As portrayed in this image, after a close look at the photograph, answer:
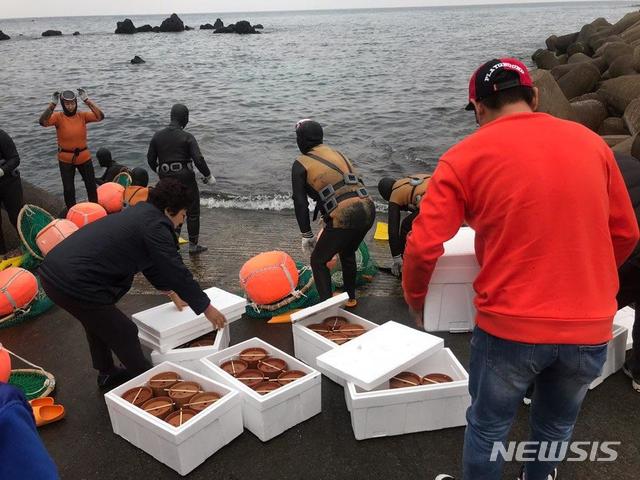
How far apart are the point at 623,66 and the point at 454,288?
672 inches

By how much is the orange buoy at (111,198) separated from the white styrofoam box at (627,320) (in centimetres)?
736

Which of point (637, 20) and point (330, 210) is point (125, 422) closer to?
point (330, 210)

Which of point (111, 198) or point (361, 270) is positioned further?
point (111, 198)

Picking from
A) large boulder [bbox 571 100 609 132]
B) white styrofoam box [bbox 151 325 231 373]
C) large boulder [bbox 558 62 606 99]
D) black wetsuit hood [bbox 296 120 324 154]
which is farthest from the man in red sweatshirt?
large boulder [bbox 558 62 606 99]

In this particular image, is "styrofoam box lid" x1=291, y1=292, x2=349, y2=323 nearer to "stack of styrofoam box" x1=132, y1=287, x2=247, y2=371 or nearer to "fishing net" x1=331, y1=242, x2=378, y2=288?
"stack of styrofoam box" x1=132, y1=287, x2=247, y2=371

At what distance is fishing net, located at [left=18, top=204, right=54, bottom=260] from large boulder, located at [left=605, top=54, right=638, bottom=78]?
1797 cm

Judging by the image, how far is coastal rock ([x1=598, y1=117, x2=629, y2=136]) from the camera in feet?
41.8

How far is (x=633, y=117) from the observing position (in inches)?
464

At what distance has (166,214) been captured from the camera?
3.88 m

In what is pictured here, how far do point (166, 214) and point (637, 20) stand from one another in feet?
116

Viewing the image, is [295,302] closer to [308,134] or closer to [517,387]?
[308,134]

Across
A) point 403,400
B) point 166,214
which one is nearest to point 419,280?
point 403,400

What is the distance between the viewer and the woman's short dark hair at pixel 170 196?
3779 mm

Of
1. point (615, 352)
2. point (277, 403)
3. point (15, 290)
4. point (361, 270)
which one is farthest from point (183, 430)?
point (361, 270)
